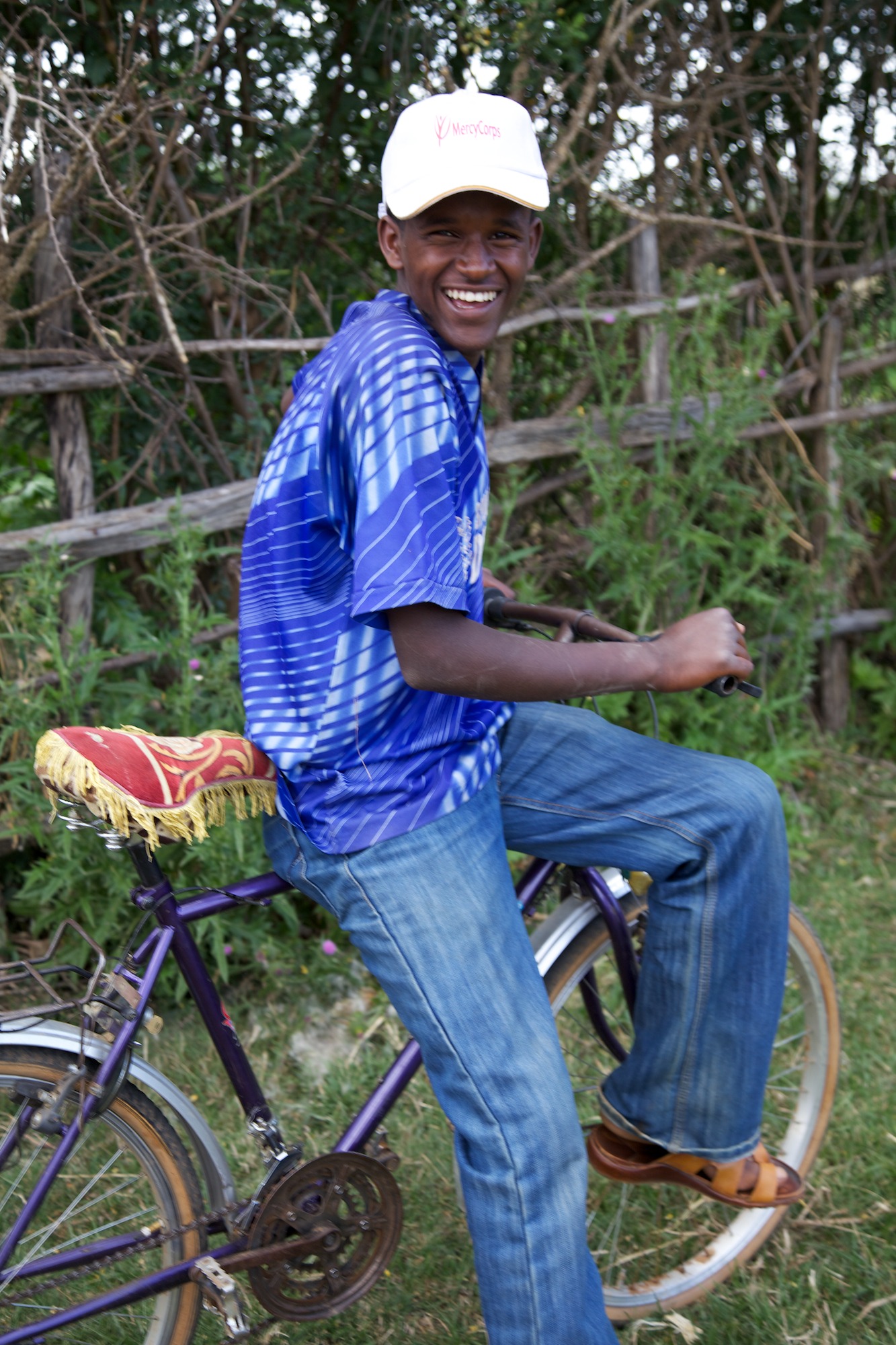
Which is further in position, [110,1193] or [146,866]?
[110,1193]

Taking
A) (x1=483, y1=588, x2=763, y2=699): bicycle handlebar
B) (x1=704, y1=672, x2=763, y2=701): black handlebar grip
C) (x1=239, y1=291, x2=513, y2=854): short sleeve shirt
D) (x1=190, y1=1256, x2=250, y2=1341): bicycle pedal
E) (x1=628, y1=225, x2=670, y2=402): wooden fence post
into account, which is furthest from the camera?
(x1=628, y1=225, x2=670, y2=402): wooden fence post

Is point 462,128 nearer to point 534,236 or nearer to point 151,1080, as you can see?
point 534,236

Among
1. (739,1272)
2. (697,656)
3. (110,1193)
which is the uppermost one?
(697,656)

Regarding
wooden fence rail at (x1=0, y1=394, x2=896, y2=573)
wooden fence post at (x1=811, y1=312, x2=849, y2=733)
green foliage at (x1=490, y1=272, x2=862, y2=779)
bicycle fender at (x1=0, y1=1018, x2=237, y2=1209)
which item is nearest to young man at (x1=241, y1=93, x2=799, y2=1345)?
bicycle fender at (x1=0, y1=1018, x2=237, y2=1209)

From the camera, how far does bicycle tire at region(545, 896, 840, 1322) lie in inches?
93.0

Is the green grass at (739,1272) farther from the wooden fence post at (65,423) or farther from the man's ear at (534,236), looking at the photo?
the man's ear at (534,236)

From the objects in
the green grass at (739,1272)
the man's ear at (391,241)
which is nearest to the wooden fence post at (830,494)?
the green grass at (739,1272)

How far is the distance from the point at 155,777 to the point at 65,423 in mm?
1780

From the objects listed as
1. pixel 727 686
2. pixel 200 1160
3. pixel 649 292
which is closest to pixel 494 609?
pixel 727 686

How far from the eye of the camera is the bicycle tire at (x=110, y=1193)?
180 centimetres

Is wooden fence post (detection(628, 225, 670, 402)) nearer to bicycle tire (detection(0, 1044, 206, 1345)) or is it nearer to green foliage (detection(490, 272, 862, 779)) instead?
green foliage (detection(490, 272, 862, 779))

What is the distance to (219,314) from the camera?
360cm

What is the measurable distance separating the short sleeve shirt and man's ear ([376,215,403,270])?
5cm

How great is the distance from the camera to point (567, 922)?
2232mm
